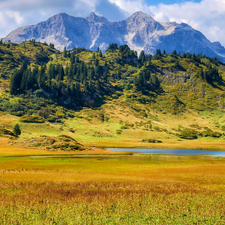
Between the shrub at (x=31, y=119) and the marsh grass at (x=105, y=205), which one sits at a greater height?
the shrub at (x=31, y=119)

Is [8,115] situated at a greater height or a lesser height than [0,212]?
greater

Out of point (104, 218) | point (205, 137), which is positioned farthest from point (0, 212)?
point (205, 137)

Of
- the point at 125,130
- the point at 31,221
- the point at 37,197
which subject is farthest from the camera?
the point at 125,130

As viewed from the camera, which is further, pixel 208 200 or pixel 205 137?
pixel 205 137

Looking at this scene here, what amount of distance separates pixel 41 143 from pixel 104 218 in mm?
78855

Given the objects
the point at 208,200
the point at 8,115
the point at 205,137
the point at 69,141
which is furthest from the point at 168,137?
the point at 208,200

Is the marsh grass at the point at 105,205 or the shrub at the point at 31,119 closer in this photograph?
the marsh grass at the point at 105,205

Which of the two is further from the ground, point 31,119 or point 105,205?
point 31,119

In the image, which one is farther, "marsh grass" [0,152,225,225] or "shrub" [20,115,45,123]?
"shrub" [20,115,45,123]

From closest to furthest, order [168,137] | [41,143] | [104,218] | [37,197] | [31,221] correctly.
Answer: [31,221]
[104,218]
[37,197]
[41,143]
[168,137]

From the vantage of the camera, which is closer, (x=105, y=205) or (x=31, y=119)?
(x=105, y=205)

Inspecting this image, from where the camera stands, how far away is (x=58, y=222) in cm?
1260

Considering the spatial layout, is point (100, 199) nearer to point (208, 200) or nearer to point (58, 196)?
point (58, 196)

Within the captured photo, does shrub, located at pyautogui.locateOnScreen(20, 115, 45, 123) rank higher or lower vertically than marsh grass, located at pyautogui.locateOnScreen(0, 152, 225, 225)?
higher
